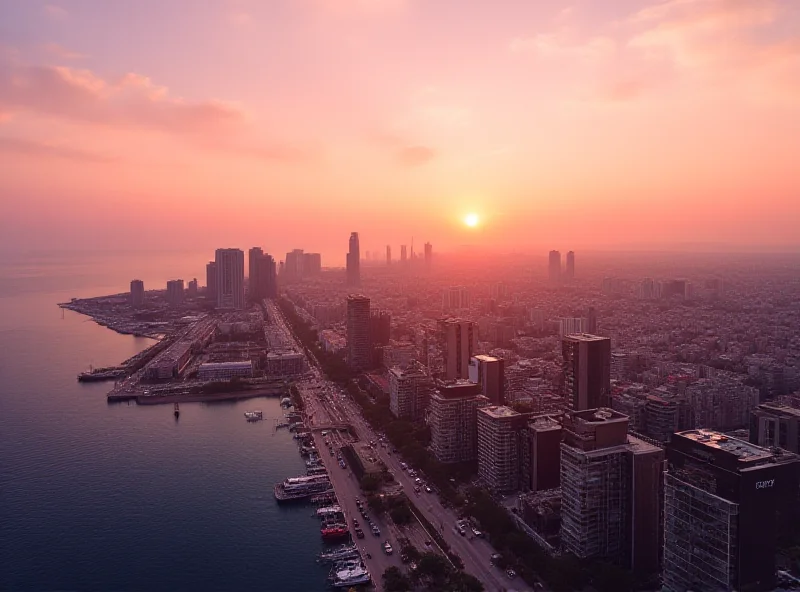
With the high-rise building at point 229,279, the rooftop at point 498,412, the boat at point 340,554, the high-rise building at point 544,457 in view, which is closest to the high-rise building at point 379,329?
the rooftop at point 498,412

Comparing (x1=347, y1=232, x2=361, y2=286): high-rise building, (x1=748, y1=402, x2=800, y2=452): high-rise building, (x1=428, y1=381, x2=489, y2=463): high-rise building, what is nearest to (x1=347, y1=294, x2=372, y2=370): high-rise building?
(x1=428, y1=381, x2=489, y2=463): high-rise building

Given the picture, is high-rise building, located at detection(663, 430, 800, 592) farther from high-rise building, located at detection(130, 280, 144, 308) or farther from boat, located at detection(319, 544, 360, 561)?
high-rise building, located at detection(130, 280, 144, 308)

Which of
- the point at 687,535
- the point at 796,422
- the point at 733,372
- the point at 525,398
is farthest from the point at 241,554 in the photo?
the point at 733,372

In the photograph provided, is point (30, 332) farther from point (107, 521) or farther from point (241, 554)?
point (241, 554)

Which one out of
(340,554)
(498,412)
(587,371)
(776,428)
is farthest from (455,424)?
(776,428)

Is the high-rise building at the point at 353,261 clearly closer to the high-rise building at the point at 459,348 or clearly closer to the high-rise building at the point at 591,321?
the high-rise building at the point at 591,321

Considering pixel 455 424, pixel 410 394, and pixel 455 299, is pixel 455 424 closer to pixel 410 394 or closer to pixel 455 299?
pixel 410 394
